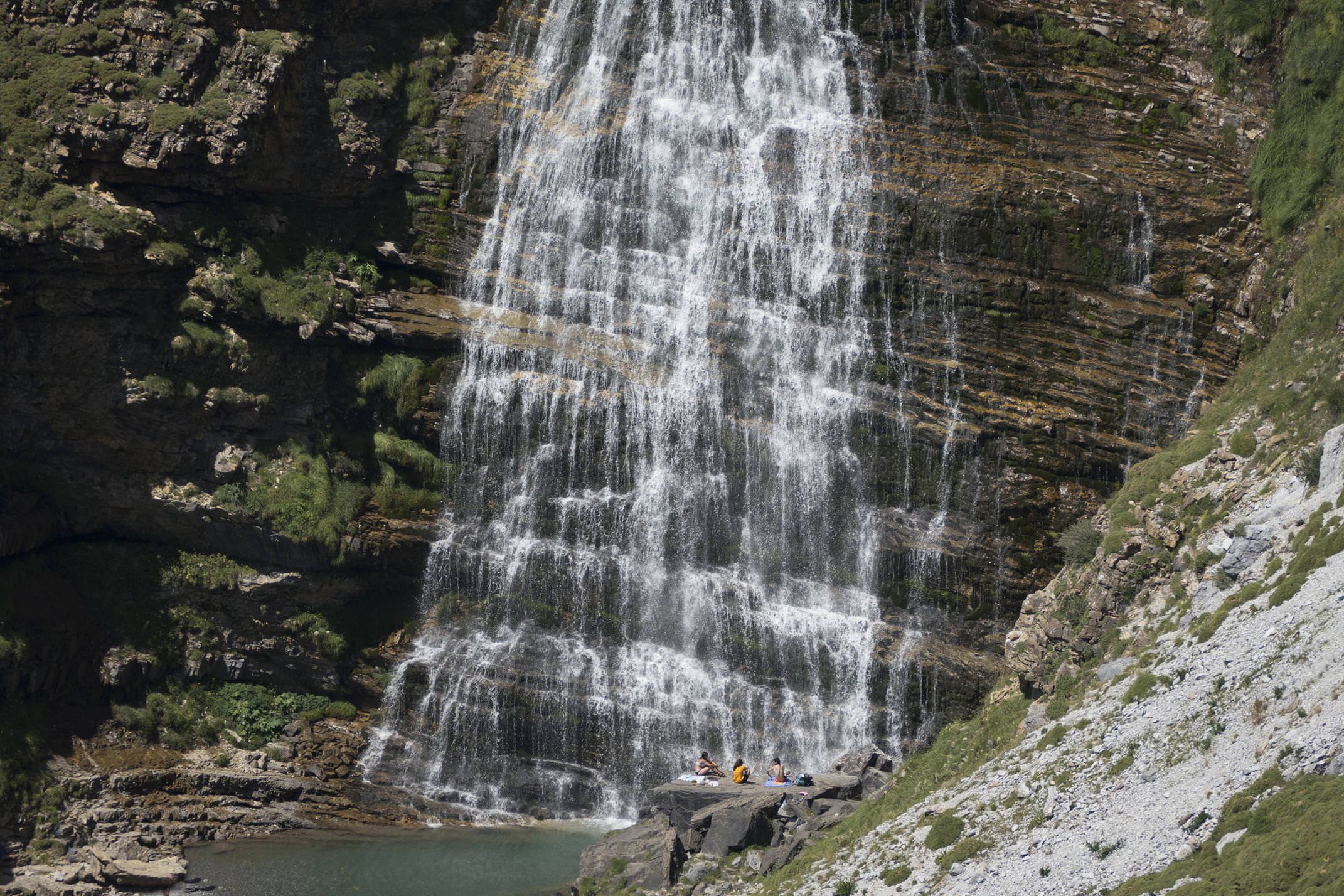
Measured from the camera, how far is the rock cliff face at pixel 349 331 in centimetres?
3512

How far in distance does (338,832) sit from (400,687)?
451cm

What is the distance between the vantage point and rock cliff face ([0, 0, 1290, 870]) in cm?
3512

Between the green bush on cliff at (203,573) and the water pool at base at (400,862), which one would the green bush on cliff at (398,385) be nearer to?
the green bush on cliff at (203,573)

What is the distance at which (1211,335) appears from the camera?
3656cm

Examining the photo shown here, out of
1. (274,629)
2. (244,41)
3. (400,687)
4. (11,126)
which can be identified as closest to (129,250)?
(11,126)

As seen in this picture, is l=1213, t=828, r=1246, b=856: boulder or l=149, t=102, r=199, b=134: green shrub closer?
l=1213, t=828, r=1246, b=856: boulder

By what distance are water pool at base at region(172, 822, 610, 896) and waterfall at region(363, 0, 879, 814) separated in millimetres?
1703

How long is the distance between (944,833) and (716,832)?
22.5 feet

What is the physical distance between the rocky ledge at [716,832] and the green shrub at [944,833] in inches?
172

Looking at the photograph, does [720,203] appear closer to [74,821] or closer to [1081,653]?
[1081,653]

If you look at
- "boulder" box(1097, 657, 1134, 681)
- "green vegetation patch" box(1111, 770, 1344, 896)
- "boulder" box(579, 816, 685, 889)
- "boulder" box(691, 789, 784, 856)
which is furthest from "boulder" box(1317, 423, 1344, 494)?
"boulder" box(579, 816, 685, 889)

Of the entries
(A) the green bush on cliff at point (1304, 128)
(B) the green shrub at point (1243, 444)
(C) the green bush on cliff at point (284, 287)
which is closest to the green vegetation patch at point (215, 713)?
(C) the green bush on cliff at point (284, 287)

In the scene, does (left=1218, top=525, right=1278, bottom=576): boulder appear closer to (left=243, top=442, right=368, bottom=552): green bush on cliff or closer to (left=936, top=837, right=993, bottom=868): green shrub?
(left=936, top=837, right=993, bottom=868): green shrub

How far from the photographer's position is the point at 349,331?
37938 mm
